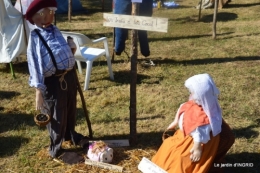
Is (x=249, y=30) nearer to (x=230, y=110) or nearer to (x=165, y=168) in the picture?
(x=230, y=110)

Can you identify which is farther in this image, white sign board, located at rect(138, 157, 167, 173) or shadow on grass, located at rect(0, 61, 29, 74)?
shadow on grass, located at rect(0, 61, 29, 74)

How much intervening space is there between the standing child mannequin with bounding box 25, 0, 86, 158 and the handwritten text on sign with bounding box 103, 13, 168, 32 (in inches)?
21.1

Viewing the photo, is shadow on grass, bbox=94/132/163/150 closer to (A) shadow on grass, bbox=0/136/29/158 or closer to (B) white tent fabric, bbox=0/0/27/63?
(A) shadow on grass, bbox=0/136/29/158

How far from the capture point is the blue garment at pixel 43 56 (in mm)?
3221

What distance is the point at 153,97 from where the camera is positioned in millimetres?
5195

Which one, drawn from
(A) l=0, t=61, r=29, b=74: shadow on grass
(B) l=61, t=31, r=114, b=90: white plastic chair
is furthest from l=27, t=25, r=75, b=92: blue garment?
(A) l=0, t=61, r=29, b=74: shadow on grass

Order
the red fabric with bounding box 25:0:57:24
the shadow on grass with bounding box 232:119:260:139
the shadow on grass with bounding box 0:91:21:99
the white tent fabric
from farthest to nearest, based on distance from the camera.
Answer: the white tent fabric → the shadow on grass with bounding box 0:91:21:99 → the shadow on grass with bounding box 232:119:260:139 → the red fabric with bounding box 25:0:57:24

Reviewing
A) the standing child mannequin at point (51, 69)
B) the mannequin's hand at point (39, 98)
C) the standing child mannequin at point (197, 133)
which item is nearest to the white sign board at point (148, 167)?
the standing child mannequin at point (197, 133)

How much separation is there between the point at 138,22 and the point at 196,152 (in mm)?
1309

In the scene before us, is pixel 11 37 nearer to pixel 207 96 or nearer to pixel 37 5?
pixel 37 5

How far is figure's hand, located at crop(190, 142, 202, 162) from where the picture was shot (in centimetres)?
303

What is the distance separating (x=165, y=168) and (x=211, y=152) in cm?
43

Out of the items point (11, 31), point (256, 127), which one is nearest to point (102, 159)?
point (256, 127)

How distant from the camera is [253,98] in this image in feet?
16.6
